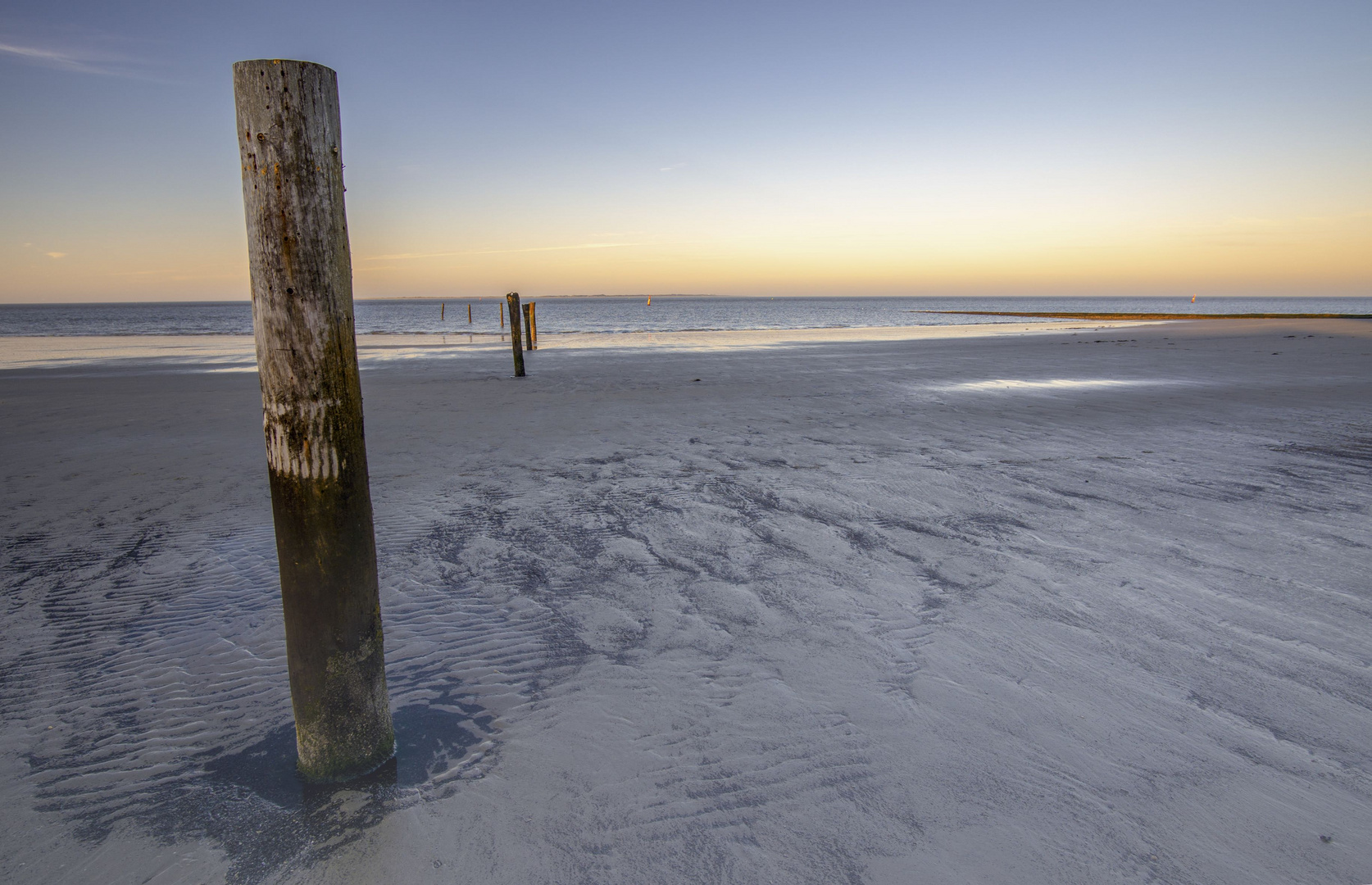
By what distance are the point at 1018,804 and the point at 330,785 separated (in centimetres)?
249

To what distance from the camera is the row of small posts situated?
7.63 feet

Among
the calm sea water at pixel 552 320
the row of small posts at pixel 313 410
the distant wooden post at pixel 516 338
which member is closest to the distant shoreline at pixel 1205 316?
the calm sea water at pixel 552 320

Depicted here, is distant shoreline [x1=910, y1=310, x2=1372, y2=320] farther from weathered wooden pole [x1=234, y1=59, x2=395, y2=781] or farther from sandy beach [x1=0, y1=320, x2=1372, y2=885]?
weathered wooden pole [x1=234, y1=59, x2=395, y2=781]

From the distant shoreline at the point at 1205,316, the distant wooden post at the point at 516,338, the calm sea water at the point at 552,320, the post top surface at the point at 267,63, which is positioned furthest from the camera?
the calm sea water at the point at 552,320

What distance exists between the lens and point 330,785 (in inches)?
106

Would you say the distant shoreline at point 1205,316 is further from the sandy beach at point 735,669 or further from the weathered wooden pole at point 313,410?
the weathered wooden pole at point 313,410

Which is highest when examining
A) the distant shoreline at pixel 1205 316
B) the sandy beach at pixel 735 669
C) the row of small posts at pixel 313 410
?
the distant shoreline at pixel 1205 316

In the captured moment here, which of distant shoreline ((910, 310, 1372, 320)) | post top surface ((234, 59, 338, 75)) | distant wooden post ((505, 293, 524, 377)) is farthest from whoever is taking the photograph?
distant shoreline ((910, 310, 1372, 320))

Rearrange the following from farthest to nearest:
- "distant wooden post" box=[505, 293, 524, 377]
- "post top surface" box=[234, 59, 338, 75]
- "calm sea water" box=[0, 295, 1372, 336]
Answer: "calm sea water" box=[0, 295, 1372, 336]
"distant wooden post" box=[505, 293, 524, 377]
"post top surface" box=[234, 59, 338, 75]

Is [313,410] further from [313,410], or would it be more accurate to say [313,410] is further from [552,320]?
[552,320]

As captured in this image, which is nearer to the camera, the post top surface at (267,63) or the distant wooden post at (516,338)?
the post top surface at (267,63)

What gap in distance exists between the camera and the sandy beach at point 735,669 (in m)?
2.35

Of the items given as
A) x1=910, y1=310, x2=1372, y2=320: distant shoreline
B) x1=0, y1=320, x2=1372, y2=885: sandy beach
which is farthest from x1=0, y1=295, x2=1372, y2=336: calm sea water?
x1=0, y1=320, x2=1372, y2=885: sandy beach

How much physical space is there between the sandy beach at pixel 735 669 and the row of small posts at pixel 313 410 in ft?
0.99
